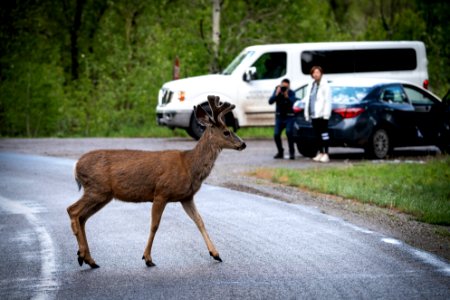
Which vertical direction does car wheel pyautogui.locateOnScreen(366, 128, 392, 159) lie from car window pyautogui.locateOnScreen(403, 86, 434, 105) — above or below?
below

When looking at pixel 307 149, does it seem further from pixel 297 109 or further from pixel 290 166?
pixel 290 166

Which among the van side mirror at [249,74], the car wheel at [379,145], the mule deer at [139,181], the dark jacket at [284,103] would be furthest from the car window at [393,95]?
the mule deer at [139,181]

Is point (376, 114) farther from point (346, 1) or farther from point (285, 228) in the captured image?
point (346, 1)

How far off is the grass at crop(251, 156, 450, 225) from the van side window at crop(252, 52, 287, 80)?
785 centimetres

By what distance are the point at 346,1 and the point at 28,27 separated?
22.4 m

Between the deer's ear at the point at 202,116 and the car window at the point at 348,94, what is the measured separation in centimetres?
1219

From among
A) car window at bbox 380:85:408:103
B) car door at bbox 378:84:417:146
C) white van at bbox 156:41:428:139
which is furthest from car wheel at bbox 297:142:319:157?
white van at bbox 156:41:428:139

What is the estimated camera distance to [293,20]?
128 ft

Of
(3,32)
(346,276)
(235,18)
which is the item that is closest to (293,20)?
(235,18)

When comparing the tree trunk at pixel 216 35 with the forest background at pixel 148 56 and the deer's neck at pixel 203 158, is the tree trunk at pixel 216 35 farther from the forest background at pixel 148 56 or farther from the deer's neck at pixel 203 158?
the deer's neck at pixel 203 158

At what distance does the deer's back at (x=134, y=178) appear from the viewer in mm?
9727

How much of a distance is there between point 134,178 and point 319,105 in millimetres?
11716

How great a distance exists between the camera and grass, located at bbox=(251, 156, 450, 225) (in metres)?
14.2

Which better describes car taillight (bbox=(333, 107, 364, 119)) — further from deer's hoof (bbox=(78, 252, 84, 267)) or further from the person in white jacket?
deer's hoof (bbox=(78, 252, 84, 267))
